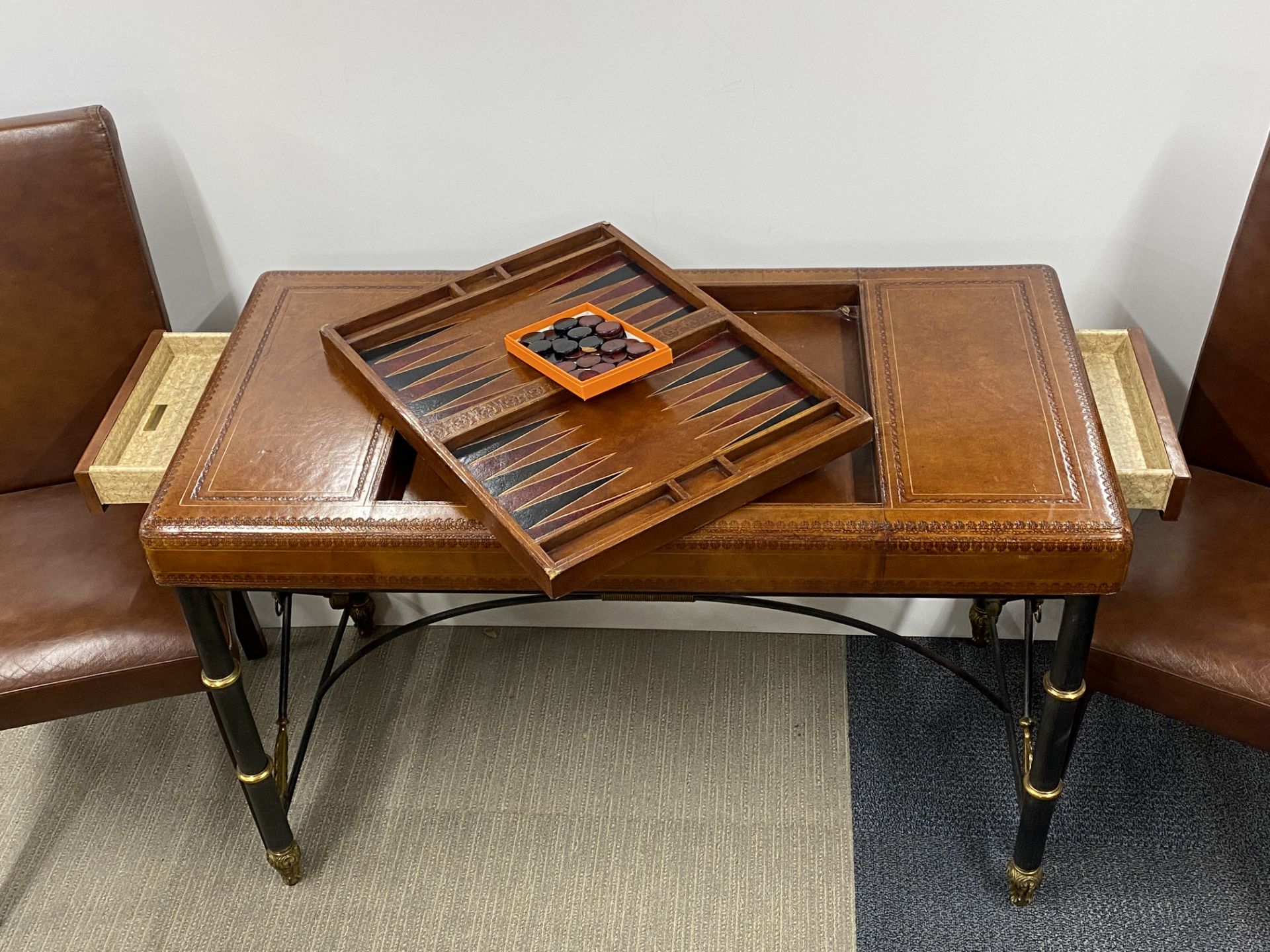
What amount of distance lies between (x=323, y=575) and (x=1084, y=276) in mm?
1300

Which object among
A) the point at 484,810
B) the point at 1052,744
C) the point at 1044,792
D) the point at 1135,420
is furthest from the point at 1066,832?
the point at 484,810

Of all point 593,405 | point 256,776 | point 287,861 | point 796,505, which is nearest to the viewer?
point 796,505

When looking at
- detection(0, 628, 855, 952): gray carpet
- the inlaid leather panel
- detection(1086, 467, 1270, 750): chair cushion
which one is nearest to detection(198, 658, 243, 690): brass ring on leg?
detection(0, 628, 855, 952): gray carpet

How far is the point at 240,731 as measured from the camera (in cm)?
168

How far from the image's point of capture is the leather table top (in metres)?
1.37

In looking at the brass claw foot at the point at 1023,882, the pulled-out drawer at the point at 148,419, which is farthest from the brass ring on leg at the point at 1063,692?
the pulled-out drawer at the point at 148,419

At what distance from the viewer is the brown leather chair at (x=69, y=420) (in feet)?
5.57

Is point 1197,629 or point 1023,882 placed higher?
point 1197,629

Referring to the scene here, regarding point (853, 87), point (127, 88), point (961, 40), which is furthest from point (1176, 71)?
point (127, 88)

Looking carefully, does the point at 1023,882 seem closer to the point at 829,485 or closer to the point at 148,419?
the point at 829,485

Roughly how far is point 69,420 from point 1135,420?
1689 millimetres

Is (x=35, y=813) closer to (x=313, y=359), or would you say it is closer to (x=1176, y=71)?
(x=313, y=359)

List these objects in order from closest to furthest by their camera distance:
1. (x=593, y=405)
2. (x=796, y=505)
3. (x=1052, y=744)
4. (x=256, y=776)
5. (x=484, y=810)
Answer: (x=796, y=505) < (x=593, y=405) < (x=1052, y=744) < (x=256, y=776) < (x=484, y=810)

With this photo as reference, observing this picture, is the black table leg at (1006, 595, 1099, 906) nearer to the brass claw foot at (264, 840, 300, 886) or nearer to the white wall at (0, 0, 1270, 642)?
the white wall at (0, 0, 1270, 642)
